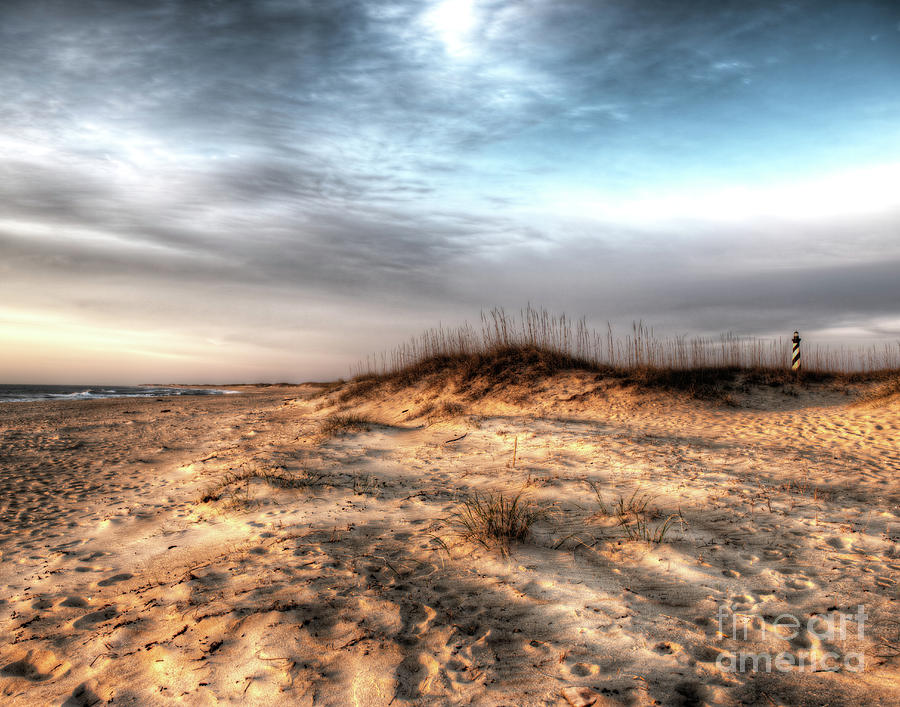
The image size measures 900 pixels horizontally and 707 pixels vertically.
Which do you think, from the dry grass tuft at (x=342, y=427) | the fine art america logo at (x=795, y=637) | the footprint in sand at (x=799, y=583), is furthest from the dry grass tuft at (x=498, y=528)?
the dry grass tuft at (x=342, y=427)

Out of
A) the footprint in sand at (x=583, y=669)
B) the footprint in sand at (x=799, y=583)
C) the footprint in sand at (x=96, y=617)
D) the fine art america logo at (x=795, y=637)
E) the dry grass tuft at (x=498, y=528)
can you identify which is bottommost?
the fine art america logo at (x=795, y=637)

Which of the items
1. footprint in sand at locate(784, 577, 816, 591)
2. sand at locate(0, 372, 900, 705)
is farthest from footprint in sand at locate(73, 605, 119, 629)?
footprint in sand at locate(784, 577, 816, 591)

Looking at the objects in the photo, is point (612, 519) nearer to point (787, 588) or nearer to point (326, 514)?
point (787, 588)

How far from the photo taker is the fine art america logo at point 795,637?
2.53 meters

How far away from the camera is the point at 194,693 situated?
2.42m

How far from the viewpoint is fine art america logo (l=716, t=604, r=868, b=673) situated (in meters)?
2.53

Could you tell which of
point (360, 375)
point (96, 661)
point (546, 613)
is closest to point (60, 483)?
point (96, 661)

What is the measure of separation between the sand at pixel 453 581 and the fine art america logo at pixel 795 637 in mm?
15

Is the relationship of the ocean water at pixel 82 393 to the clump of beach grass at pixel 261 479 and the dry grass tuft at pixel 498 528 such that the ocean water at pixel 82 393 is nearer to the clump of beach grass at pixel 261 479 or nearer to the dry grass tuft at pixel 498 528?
the clump of beach grass at pixel 261 479

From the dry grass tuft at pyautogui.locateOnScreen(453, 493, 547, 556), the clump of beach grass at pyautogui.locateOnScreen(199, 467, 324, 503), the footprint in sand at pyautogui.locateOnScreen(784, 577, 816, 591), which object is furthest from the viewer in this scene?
the clump of beach grass at pyautogui.locateOnScreen(199, 467, 324, 503)

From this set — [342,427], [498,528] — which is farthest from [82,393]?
[498,528]

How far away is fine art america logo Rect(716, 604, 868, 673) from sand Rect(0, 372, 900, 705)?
15 millimetres

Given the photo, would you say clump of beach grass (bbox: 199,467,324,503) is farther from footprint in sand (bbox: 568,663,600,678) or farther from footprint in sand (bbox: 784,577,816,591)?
footprint in sand (bbox: 784,577,816,591)

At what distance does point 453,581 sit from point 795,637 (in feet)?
6.54
